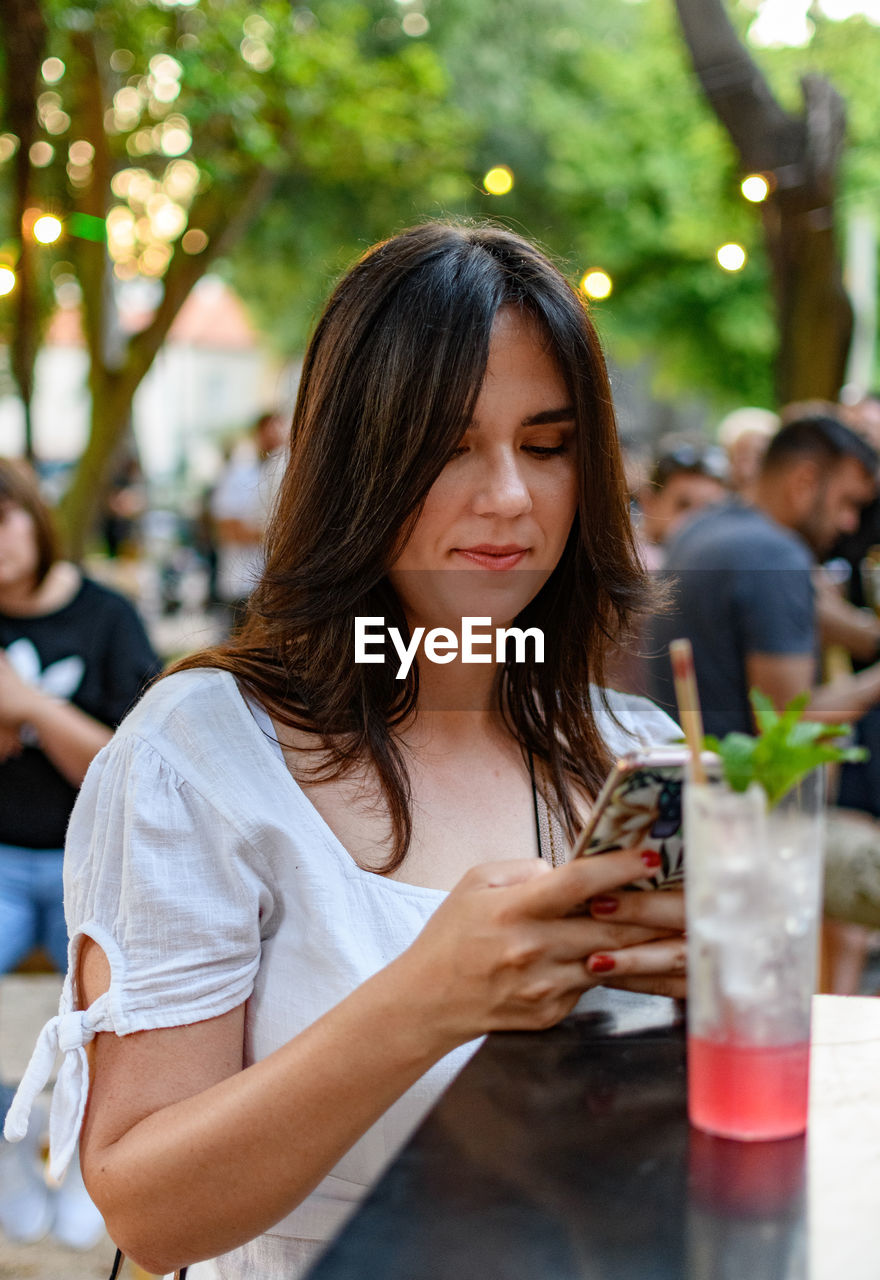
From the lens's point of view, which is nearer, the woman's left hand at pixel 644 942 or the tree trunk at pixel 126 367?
the woman's left hand at pixel 644 942

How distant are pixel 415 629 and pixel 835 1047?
0.65m

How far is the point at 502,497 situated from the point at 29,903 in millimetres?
2123

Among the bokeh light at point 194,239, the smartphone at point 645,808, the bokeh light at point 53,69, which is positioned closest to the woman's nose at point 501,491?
the smartphone at point 645,808

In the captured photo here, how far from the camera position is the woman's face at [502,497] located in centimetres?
143

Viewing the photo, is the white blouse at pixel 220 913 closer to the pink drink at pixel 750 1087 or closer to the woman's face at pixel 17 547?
the pink drink at pixel 750 1087

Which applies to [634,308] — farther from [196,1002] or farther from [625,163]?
[196,1002]

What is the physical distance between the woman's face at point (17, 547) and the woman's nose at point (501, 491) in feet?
6.84

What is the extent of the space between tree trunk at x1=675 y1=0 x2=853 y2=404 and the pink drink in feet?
16.5

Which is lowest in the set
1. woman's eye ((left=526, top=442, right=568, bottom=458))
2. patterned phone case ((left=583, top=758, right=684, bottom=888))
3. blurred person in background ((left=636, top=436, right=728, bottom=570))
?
patterned phone case ((left=583, top=758, right=684, bottom=888))

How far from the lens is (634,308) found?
17.4 metres

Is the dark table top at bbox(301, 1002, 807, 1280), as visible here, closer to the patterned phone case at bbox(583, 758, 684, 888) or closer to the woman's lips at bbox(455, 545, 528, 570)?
the patterned phone case at bbox(583, 758, 684, 888)

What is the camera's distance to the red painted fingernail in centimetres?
102

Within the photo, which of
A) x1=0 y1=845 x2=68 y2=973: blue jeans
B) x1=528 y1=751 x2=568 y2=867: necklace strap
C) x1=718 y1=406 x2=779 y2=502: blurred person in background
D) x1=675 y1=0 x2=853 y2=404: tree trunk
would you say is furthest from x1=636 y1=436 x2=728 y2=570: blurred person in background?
x1=528 y1=751 x2=568 y2=867: necklace strap

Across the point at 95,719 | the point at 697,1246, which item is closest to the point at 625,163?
the point at 95,719
